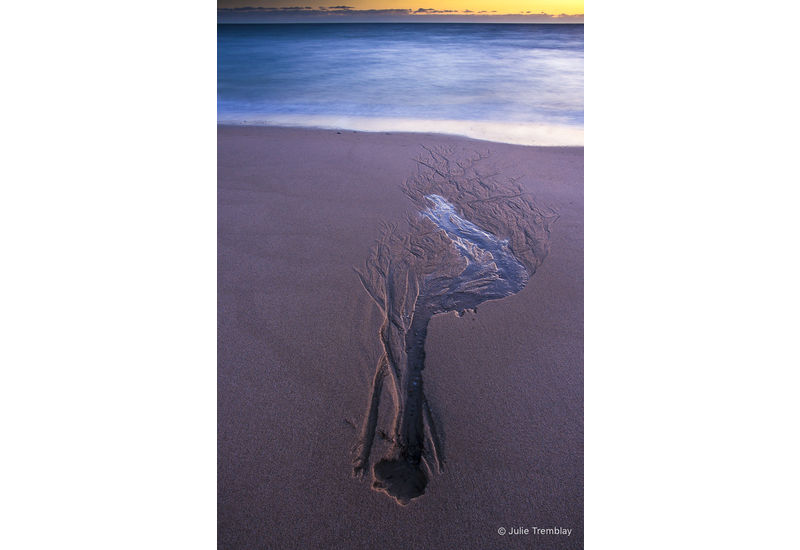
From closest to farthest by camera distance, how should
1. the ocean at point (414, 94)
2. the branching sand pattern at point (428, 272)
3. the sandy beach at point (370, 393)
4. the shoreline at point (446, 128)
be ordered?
1. the sandy beach at point (370, 393)
2. the branching sand pattern at point (428, 272)
3. the shoreline at point (446, 128)
4. the ocean at point (414, 94)

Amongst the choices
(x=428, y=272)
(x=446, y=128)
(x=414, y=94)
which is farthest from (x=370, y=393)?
(x=414, y=94)

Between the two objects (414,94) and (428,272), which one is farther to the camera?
(414,94)

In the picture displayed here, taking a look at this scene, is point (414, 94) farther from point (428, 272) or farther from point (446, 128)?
point (428, 272)

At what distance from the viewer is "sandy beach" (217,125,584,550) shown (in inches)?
39.6

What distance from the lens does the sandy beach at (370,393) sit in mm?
1007

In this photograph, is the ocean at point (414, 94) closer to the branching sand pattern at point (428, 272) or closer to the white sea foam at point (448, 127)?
Result: the white sea foam at point (448, 127)

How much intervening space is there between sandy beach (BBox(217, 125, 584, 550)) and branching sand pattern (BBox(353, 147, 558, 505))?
18 millimetres

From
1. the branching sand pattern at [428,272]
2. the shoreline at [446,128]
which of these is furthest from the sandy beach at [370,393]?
the shoreline at [446,128]

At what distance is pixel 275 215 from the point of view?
248 centimetres

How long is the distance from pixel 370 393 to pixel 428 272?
0.86 m

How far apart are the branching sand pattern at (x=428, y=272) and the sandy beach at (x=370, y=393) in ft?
0.06

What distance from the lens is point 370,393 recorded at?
136 centimetres
